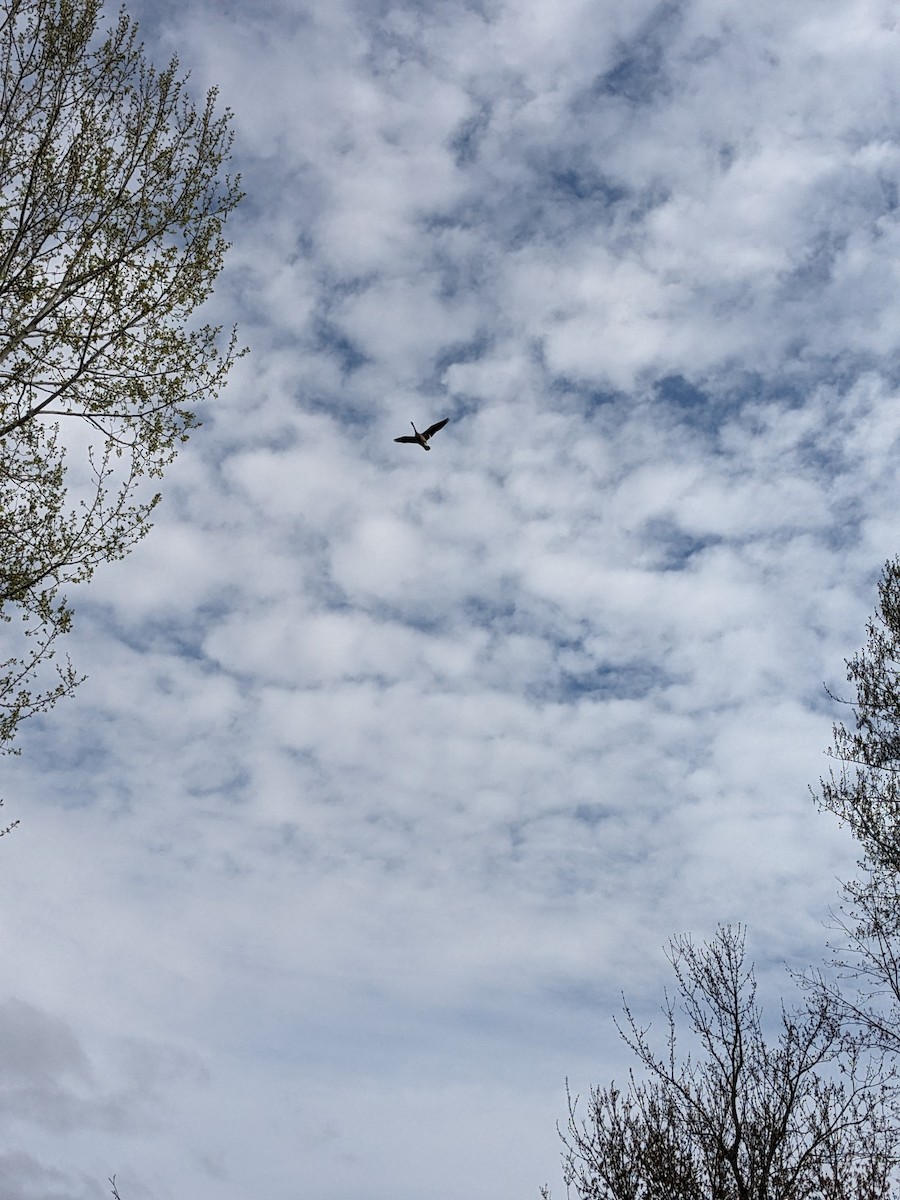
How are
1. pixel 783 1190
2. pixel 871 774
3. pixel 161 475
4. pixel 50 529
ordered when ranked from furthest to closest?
1. pixel 783 1190
2. pixel 871 774
3. pixel 161 475
4. pixel 50 529

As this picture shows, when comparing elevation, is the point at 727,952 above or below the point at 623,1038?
above

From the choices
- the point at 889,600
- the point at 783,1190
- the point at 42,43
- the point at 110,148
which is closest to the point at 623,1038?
the point at 783,1190

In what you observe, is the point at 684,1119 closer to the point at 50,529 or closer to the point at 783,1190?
the point at 783,1190

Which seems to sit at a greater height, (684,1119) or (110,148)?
(110,148)

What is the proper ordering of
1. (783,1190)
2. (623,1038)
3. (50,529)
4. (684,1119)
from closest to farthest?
1. (50,529)
2. (783,1190)
3. (684,1119)
4. (623,1038)

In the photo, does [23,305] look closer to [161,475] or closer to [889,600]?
[161,475]

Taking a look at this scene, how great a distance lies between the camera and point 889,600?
53.7ft

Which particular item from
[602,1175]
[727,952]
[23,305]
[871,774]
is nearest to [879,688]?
[871,774]

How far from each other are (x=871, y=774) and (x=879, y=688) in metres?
1.46

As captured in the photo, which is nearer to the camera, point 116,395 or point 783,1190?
point 116,395

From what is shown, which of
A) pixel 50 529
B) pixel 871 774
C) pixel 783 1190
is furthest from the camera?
pixel 783 1190

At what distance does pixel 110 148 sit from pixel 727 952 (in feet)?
59.0

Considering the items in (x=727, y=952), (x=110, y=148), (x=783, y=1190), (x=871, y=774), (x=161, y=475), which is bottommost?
(x=783, y=1190)

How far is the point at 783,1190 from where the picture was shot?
1633 centimetres
